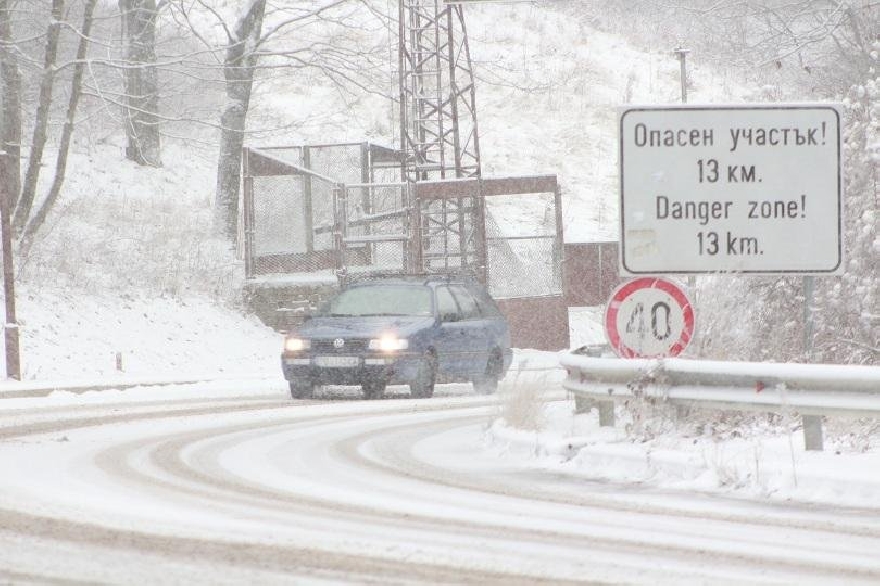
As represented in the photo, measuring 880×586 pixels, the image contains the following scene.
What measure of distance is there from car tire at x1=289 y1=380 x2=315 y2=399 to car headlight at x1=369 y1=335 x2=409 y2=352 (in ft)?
3.16

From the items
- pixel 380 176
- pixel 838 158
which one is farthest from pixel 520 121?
pixel 838 158

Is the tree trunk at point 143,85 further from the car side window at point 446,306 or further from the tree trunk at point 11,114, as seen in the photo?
the car side window at point 446,306

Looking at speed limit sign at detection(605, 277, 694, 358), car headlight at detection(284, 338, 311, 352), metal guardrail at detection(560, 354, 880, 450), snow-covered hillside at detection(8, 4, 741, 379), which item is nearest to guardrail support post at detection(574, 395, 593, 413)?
metal guardrail at detection(560, 354, 880, 450)

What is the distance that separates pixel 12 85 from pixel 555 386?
11.7 metres

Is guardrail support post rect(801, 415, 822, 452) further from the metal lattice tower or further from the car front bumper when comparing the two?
the metal lattice tower

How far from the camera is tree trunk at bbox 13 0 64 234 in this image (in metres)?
28.2

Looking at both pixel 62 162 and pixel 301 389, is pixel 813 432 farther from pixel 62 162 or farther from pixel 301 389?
pixel 62 162

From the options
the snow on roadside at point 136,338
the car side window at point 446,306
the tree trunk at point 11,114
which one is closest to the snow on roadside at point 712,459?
the car side window at point 446,306

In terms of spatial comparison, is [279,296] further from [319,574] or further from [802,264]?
[319,574]

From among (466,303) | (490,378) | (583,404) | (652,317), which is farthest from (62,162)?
(652,317)

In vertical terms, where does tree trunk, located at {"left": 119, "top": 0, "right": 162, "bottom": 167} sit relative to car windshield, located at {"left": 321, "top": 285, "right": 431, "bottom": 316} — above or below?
above

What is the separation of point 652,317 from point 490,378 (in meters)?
10.7

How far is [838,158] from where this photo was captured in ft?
46.2

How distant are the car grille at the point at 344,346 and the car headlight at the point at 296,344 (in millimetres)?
113
